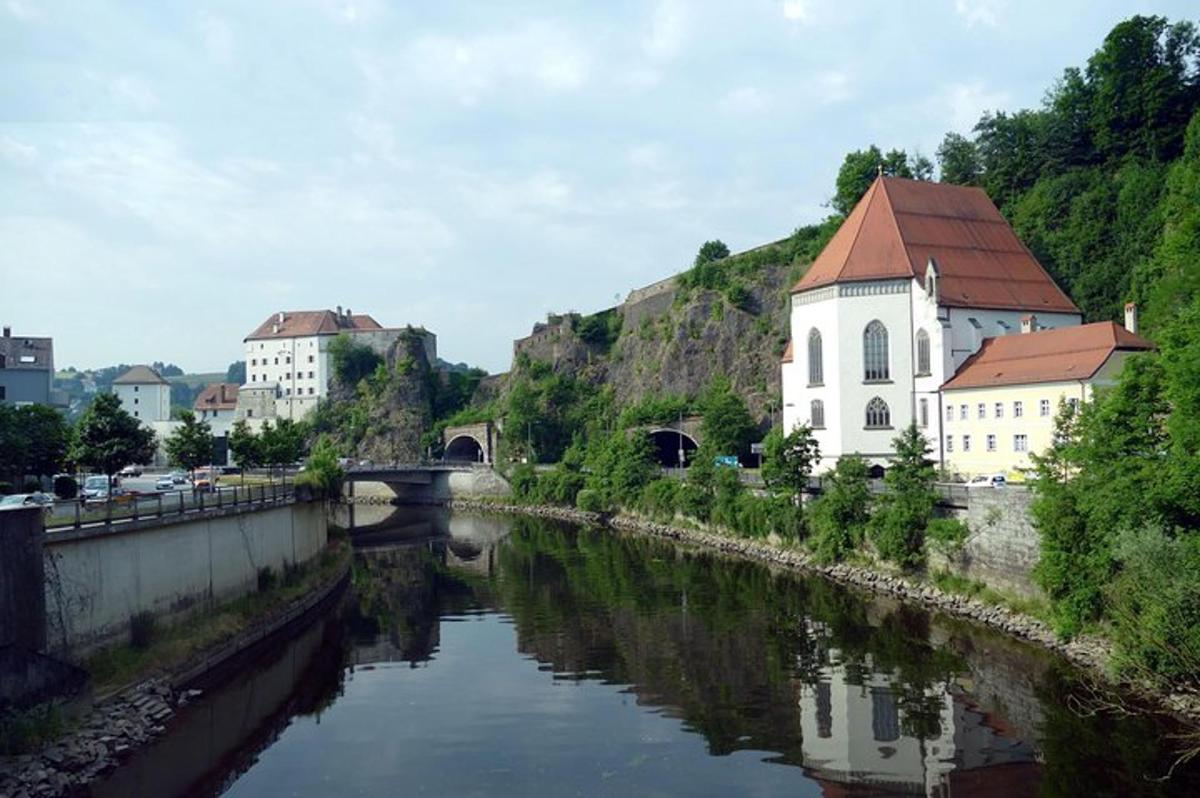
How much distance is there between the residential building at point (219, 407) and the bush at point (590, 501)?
66008mm

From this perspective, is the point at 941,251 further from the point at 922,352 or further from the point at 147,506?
the point at 147,506

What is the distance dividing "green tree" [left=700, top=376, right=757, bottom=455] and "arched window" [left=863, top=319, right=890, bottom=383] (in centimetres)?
1487

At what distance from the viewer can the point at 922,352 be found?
55.2m

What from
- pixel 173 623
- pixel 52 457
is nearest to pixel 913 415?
pixel 173 623

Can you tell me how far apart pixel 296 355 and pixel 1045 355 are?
311ft

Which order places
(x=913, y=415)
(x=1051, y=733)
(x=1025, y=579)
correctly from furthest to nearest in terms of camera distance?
1. (x=913, y=415)
2. (x=1025, y=579)
3. (x=1051, y=733)

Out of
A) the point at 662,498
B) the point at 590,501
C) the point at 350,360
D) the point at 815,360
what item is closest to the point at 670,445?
the point at 590,501

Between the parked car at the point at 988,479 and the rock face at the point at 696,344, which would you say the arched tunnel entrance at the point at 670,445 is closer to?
the rock face at the point at 696,344

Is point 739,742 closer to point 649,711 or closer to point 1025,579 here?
point 649,711

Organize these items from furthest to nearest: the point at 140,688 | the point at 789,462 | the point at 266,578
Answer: the point at 789,462, the point at 266,578, the point at 140,688

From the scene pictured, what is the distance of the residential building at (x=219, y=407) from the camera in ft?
416

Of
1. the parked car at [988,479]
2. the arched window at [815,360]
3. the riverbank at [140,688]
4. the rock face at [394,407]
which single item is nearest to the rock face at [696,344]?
the rock face at [394,407]

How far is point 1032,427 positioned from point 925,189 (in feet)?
71.0

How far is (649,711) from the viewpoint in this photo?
83.4 ft
